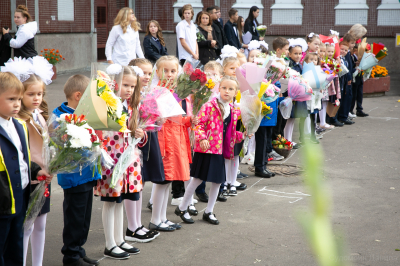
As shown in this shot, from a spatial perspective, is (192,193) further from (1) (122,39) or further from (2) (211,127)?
(1) (122,39)

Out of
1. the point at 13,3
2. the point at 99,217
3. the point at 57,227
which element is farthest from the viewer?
the point at 13,3

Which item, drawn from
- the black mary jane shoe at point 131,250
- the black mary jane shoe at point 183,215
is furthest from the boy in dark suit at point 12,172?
the black mary jane shoe at point 183,215

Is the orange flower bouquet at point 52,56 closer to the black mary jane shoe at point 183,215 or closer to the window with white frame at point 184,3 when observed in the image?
the window with white frame at point 184,3

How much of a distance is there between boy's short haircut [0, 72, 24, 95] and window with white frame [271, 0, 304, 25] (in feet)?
55.6

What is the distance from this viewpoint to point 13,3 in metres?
14.1

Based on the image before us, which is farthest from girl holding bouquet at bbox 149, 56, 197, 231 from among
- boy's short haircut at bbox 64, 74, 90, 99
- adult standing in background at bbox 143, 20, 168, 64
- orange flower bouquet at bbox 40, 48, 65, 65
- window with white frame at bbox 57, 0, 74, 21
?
window with white frame at bbox 57, 0, 74, 21

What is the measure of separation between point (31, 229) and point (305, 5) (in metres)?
17.2

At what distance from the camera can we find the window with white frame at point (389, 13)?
17.8m

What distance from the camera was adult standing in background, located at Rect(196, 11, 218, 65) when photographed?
9.59 meters

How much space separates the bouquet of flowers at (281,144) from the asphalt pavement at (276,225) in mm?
248

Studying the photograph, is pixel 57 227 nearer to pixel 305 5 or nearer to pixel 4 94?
pixel 4 94

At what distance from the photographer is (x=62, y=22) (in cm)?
1569

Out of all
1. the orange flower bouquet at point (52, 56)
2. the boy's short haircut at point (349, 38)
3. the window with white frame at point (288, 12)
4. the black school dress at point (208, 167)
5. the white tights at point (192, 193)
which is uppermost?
the window with white frame at point (288, 12)

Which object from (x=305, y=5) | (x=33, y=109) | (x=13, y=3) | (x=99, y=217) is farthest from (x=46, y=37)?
(x=33, y=109)
